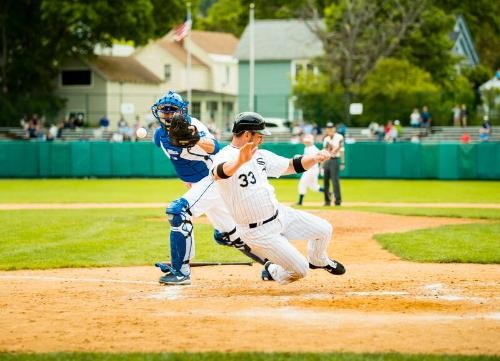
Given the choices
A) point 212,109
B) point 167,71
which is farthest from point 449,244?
point 167,71

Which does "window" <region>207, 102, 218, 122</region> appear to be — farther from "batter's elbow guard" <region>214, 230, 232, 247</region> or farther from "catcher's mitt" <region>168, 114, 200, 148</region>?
"catcher's mitt" <region>168, 114, 200, 148</region>

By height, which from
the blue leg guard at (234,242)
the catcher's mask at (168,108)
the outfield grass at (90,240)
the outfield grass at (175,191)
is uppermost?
the catcher's mask at (168,108)

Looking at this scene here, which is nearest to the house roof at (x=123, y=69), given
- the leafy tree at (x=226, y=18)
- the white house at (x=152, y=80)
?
the white house at (x=152, y=80)

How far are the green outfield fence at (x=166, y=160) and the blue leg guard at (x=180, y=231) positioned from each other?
27660mm

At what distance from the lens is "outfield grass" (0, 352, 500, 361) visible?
6648 millimetres

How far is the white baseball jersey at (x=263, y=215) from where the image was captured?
369 inches

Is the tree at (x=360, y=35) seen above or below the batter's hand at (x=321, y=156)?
above

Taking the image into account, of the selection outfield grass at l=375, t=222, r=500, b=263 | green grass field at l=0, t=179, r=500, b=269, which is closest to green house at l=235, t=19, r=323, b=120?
green grass field at l=0, t=179, r=500, b=269

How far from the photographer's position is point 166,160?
39.6 m

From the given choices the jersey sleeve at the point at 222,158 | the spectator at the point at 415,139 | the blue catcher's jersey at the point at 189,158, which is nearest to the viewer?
the jersey sleeve at the point at 222,158

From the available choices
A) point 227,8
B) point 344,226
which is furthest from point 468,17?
point 344,226

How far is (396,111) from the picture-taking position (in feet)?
157

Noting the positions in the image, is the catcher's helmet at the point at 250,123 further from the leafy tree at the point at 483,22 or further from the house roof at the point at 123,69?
the house roof at the point at 123,69

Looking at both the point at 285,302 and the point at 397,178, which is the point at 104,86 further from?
the point at 285,302
